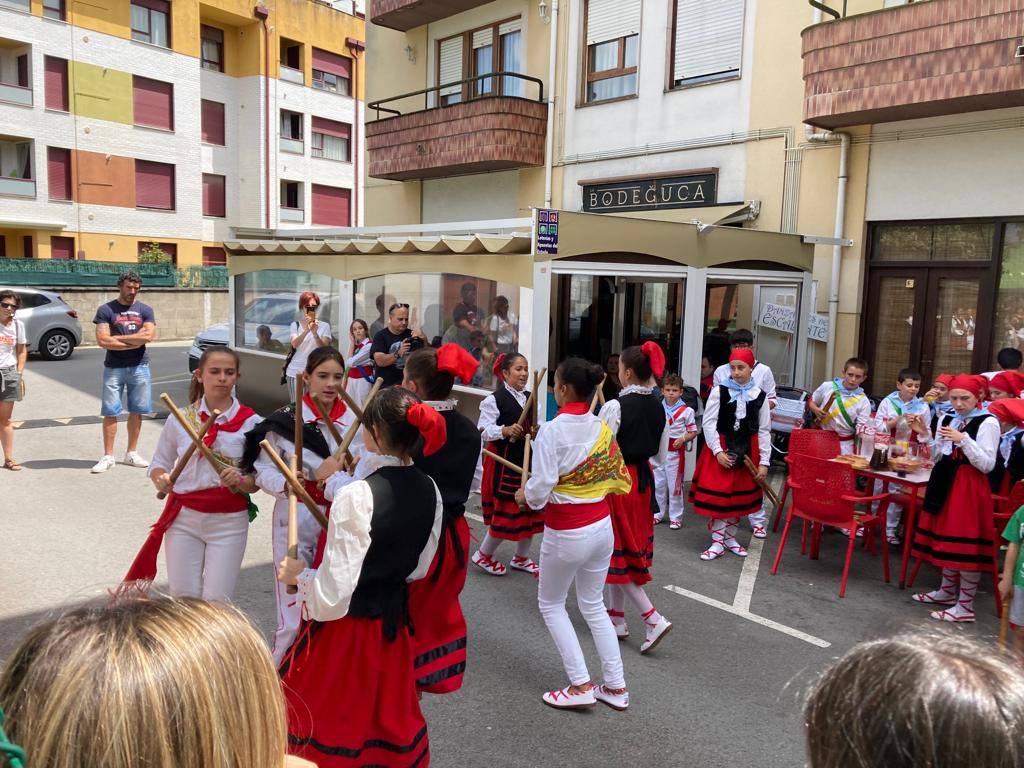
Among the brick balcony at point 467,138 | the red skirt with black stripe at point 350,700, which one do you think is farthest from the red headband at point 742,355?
the brick balcony at point 467,138

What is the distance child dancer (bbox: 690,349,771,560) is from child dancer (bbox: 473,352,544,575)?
1.54 meters

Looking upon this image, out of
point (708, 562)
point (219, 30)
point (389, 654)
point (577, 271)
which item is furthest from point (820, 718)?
point (219, 30)

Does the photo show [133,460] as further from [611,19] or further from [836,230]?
[611,19]

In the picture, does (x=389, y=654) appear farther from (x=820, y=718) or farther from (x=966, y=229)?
(x=966, y=229)

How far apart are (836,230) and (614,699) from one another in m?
8.22

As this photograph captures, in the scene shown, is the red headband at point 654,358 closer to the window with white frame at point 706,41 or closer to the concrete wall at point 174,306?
the window with white frame at point 706,41

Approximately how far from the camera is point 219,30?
31.4m

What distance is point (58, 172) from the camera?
87.5 feet

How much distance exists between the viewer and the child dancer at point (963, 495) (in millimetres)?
5496

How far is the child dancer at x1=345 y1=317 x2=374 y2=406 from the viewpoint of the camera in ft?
30.6

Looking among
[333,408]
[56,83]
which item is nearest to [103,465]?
[333,408]

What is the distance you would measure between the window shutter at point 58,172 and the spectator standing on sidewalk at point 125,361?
21083 mm

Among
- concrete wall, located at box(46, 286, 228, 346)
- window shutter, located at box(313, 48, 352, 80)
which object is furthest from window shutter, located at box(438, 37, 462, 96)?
window shutter, located at box(313, 48, 352, 80)

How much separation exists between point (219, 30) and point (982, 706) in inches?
1391
